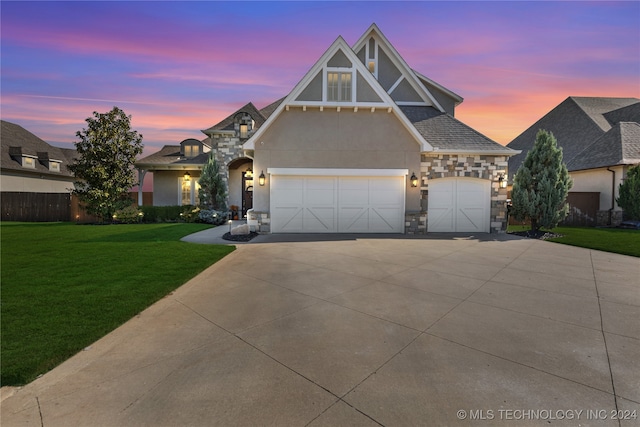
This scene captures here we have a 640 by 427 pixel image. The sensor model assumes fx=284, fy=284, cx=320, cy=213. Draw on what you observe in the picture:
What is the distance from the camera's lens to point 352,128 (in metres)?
11.9

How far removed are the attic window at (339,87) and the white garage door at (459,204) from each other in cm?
545

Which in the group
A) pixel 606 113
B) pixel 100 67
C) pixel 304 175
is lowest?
pixel 304 175

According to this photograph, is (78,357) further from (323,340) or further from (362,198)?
(362,198)

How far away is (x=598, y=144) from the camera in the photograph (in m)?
19.2

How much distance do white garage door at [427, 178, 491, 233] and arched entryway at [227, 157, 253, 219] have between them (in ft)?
38.6

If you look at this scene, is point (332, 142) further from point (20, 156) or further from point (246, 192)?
point (20, 156)

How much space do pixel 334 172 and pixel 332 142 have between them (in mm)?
1268

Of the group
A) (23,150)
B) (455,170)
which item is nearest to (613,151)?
(455,170)

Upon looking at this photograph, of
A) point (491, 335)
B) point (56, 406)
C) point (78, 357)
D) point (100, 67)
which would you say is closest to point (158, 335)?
point (78, 357)

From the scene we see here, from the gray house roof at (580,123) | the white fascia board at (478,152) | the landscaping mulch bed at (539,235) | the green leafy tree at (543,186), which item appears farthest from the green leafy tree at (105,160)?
the gray house roof at (580,123)

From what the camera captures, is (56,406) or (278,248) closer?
(56,406)

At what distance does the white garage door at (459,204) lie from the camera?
12883 millimetres

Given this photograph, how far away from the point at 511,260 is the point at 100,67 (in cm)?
1715

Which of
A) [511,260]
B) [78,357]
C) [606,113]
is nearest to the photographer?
[78,357]
